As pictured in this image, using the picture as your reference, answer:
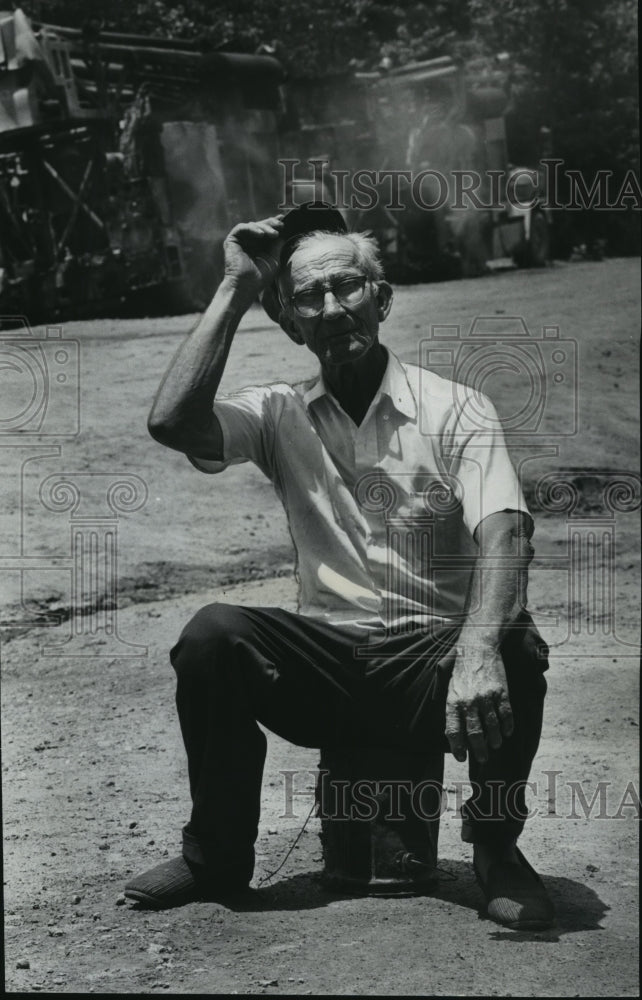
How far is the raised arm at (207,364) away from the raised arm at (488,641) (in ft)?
2.21

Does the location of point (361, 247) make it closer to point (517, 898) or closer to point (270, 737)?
point (517, 898)

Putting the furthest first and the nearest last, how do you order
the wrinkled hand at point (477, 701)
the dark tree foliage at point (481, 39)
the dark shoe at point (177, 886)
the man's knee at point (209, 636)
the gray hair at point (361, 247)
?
1. the dark tree foliage at point (481, 39)
2. the gray hair at point (361, 247)
3. the dark shoe at point (177, 886)
4. the man's knee at point (209, 636)
5. the wrinkled hand at point (477, 701)

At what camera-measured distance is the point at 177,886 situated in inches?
118

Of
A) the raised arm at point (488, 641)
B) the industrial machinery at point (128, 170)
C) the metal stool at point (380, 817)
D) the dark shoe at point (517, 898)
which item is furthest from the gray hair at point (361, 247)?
the industrial machinery at point (128, 170)

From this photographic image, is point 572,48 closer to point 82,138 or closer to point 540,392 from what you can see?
point 540,392

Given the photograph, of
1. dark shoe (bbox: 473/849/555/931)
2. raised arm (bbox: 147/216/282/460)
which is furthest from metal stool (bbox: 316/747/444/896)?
raised arm (bbox: 147/216/282/460)

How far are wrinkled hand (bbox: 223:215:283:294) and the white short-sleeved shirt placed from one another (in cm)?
29

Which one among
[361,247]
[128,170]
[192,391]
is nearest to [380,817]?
[192,391]

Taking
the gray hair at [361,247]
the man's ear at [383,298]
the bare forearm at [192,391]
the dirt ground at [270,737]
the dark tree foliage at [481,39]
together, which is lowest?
the dirt ground at [270,737]

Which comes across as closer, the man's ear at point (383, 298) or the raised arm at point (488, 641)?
the raised arm at point (488, 641)

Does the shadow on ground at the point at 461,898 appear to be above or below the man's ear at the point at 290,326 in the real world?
below

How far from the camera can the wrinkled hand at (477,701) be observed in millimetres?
2766

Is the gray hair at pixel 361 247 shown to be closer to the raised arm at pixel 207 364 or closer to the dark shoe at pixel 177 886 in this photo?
the raised arm at pixel 207 364

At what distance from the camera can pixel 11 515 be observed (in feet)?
19.0
